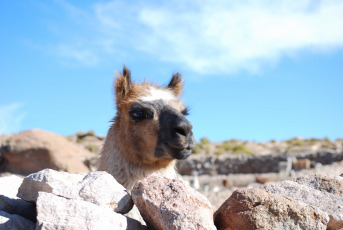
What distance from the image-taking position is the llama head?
5.00m

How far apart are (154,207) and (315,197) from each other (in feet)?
4.72

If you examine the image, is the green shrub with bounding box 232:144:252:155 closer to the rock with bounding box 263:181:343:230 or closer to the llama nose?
the llama nose

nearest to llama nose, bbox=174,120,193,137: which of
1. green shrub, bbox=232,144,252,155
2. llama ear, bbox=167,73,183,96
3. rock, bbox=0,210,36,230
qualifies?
llama ear, bbox=167,73,183,96

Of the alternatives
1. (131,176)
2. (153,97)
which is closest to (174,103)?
(153,97)

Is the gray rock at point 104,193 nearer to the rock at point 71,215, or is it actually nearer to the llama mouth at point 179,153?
the rock at point 71,215

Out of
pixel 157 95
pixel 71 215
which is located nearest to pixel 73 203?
pixel 71 215

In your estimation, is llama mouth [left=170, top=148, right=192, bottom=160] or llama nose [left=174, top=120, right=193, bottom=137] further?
llama mouth [left=170, top=148, right=192, bottom=160]

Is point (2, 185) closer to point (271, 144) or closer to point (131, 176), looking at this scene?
point (131, 176)

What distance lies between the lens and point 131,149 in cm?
537

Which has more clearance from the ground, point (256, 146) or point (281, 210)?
point (256, 146)

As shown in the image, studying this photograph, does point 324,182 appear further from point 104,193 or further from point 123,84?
point 123,84

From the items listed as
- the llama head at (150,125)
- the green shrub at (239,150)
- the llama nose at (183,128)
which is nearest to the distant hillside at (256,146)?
the green shrub at (239,150)

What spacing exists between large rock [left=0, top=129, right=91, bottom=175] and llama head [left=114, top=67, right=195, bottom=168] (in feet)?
41.0

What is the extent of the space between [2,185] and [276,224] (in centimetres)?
263
